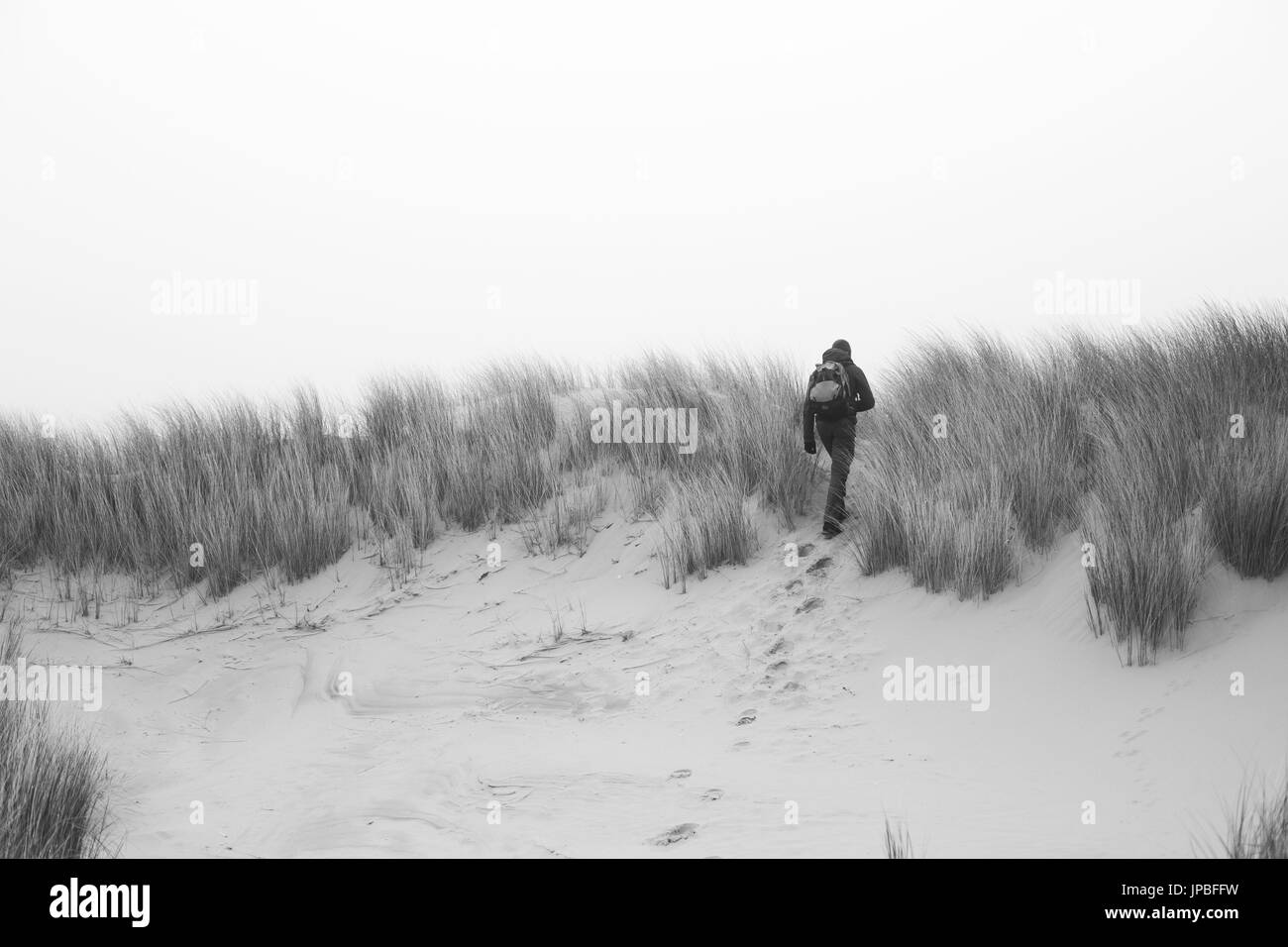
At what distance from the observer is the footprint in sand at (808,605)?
7062mm

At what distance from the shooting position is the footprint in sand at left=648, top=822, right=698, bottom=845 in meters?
4.32

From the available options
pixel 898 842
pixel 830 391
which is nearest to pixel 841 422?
pixel 830 391

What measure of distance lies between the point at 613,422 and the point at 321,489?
3.11m

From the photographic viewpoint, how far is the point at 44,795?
3734mm

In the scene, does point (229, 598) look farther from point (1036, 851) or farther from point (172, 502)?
point (1036, 851)

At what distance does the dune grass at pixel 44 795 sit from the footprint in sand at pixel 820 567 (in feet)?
16.7

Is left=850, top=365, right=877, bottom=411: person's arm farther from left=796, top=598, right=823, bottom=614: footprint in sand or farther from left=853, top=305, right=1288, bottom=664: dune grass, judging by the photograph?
left=796, top=598, right=823, bottom=614: footprint in sand

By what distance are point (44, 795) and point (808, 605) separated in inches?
198

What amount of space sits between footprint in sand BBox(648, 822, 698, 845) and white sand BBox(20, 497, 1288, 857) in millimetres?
19

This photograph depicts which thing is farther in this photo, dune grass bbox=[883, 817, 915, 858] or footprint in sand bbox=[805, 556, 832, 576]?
footprint in sand bbox=[805, 556, 832, 576]

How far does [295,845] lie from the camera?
174 inches
